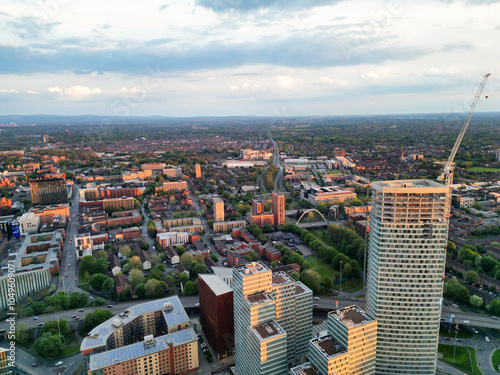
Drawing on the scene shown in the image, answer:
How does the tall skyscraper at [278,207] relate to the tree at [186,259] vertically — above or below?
above

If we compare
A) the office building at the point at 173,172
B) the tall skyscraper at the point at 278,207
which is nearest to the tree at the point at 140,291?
the tall skyscraper at the point at 278,207

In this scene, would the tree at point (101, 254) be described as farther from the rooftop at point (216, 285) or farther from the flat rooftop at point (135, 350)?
the flat rooftop at point (135, 350)

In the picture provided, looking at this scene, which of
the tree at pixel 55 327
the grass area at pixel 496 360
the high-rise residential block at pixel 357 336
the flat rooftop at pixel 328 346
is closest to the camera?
the flat rooftop at pixel 328 346

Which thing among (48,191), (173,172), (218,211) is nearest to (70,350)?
(218,211)

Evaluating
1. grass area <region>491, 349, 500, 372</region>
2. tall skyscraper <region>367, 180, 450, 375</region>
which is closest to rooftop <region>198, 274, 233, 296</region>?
→ tall skyscraper <region>367, 180, 450, 375</region>

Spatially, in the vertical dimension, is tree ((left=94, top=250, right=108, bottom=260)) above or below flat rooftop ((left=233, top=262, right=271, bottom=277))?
below

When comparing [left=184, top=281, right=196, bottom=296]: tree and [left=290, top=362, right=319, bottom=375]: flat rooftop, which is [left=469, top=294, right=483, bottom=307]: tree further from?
[left=184, top=281, right=196, bottom=296]: tree

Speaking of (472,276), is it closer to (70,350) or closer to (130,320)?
(130,320)
